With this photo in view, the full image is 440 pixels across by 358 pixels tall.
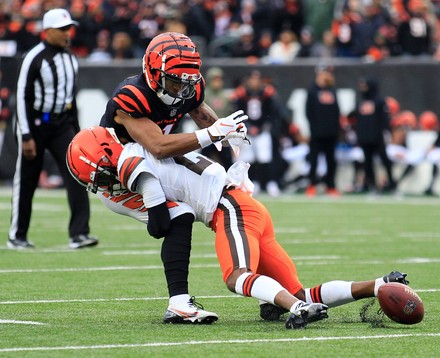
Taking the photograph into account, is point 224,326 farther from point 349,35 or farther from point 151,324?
point 349,35

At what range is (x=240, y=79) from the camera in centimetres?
1897

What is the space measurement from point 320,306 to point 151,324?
0.92m

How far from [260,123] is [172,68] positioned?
12203 mm

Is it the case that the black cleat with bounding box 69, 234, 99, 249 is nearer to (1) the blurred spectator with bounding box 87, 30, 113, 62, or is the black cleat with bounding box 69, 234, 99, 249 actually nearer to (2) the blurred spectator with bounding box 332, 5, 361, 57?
(2) the blurred spectator with bounding box 332, 5, 361, 57

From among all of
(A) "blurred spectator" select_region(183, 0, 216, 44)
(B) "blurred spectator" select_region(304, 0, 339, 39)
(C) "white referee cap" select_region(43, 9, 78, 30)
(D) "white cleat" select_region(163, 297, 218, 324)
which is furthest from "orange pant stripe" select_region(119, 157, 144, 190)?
(A) "blurred spectator" select_region(183, 0, 216, 44)

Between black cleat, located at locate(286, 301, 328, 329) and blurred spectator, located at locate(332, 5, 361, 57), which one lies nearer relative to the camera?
black cleat, located at locate(286, 301, 328, 329)

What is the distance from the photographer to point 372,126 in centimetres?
1753

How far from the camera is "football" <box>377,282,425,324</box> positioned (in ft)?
18.8

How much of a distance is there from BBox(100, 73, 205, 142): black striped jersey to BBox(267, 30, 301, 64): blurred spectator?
13045mm

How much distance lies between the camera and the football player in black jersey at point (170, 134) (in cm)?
604

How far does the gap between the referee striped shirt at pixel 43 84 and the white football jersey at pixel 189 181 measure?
401 centimetres

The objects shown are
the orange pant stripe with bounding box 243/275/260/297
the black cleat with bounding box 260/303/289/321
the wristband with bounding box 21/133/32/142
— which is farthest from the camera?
the wristband with bounding box 21/133/32/142

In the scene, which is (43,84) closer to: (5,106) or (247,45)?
(5,106)

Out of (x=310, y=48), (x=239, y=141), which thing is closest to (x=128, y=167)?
(x=239, y=141)
